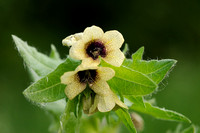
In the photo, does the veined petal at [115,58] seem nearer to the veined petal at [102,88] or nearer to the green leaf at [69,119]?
the veined petal at [102,88]

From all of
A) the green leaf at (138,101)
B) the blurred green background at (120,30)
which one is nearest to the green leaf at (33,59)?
the green leaf at (138,101)

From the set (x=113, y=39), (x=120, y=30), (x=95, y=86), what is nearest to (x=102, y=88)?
(x=95, y=86)

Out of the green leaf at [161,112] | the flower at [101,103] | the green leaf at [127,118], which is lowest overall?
the green leaf at [161,112]

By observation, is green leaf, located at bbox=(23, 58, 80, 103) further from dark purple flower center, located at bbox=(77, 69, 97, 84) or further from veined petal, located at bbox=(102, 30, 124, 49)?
veined petal, located at bbox=(102, 30, 124, 49)

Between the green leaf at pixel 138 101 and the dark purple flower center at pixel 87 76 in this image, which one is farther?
the green leaf at pixel 138 101

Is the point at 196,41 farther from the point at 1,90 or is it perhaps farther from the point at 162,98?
the point at 1,90

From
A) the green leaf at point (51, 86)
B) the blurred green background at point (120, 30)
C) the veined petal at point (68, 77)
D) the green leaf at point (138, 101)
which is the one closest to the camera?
the veined petal at point (68, 77)

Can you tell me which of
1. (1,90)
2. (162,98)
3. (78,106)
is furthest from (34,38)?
(78,106)
